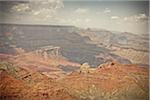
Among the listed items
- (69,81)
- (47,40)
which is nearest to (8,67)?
(47,40)

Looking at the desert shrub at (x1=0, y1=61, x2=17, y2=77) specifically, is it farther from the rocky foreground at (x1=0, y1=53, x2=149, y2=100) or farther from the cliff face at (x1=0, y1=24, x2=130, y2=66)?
the cliff face at (x1=0, y1=24, x2=130, y2=66)

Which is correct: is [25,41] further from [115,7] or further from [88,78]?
[115,7]

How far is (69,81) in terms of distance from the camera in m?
3.43

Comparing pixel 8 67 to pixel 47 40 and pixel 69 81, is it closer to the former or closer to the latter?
pixel 47 40

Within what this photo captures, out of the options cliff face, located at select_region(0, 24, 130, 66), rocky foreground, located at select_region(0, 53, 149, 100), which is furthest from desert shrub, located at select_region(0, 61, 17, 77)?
cliff face, located at select_region(0, 24, 130, 66)

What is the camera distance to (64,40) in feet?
11.5

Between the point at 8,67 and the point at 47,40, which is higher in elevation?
the point at 47,40

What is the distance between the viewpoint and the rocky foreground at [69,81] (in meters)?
3.42

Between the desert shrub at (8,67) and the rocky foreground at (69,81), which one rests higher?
the desert shrub at (8,67)

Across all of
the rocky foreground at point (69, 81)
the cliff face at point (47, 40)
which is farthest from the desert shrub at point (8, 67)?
the cliff face at point (47, 40)

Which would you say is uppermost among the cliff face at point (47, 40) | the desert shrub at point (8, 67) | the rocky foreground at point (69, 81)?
the cliff face at point (47, 40)

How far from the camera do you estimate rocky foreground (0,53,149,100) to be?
3418 millimetres

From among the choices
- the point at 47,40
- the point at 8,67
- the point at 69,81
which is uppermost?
the point at 47,40

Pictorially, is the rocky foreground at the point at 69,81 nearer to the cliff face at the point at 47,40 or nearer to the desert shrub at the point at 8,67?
the desert shrub at the point at 8,67
